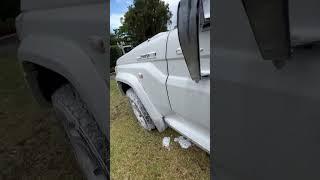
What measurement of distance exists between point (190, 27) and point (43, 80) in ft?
4.94

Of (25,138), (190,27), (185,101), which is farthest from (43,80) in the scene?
(25,138)

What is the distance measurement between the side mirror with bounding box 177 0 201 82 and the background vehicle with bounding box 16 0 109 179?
0.25 m

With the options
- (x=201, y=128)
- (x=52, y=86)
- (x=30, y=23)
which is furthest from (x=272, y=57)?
(x=52, y=86)

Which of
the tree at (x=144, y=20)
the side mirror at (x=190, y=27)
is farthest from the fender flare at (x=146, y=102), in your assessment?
the tree at (x=144, y=20)

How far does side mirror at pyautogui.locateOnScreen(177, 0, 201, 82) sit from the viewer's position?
1139mm

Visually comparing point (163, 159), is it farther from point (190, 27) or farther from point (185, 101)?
point (190, 27)

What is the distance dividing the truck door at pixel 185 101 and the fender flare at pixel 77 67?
0.36 meters

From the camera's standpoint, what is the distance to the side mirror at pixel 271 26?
0.74 meters

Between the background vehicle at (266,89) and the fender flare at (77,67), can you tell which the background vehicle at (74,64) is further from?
the background vehicle at (266,89)

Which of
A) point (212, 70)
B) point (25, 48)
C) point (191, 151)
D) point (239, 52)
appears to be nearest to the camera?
point (239, 52)

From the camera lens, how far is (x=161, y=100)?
2.40m

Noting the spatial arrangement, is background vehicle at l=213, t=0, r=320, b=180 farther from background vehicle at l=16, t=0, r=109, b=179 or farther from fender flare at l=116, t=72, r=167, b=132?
fender flare at l=116, t=72, r=167, b=132

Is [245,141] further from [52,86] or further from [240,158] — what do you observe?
[52,86]

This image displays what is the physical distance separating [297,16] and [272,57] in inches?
4.3
